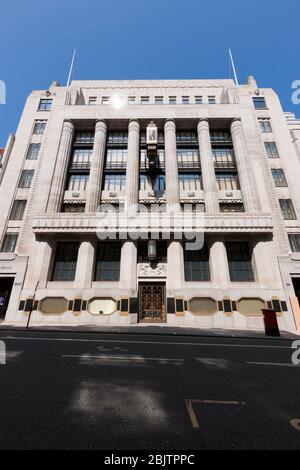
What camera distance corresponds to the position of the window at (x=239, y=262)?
21.8 metres

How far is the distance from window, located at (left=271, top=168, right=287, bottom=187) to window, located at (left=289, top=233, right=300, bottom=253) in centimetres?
626

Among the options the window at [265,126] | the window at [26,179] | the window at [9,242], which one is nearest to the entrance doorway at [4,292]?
the window at [9,242]

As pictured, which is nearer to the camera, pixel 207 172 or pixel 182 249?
pixel 182 249

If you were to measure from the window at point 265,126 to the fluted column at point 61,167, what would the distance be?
2523 cm

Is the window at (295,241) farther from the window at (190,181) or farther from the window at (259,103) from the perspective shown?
the window at (259,103)

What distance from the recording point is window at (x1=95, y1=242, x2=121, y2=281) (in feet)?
72.7

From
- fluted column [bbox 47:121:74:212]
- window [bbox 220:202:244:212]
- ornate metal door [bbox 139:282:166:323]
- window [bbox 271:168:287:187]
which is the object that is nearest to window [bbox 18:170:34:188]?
fluted column [bbox 47:121:74:212]

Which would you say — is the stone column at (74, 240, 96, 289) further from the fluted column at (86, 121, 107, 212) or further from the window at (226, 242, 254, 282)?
the window at (226, 242, 254, 282)

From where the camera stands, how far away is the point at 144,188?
26.3 meters

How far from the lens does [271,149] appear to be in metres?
26.9

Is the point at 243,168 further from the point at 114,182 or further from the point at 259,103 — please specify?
the point at 114,182
